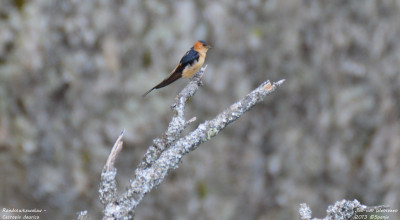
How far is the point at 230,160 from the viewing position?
390 inches

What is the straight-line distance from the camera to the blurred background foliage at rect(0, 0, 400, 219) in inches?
360

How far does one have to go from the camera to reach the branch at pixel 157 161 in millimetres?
2617

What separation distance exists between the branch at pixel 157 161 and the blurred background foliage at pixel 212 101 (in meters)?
6.56

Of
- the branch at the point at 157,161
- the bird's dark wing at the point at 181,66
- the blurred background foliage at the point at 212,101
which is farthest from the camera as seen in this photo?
the blurred background foliage at the point at 212,101

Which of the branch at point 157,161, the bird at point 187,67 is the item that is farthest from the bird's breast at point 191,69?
the branch at point 157,161

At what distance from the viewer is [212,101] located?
32.3 ft

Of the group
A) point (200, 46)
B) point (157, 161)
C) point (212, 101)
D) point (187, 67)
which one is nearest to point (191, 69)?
point (187, 67)

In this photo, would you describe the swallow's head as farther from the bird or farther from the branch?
the branch

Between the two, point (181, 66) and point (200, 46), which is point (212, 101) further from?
point (181, 66)

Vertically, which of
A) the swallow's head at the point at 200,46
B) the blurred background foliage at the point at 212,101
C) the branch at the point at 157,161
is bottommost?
the branch at the point at 157,161

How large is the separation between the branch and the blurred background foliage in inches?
258

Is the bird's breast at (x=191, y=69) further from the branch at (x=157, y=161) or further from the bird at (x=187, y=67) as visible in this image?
the branch at (x=157, y=161)

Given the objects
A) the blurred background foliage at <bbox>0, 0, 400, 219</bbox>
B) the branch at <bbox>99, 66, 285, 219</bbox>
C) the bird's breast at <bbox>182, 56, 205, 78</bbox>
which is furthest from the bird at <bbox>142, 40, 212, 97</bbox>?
the blurred background foliage at <bbox>0, 0, 400, 219</bbox>

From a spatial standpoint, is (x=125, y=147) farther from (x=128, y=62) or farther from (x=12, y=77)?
(x=12, y=77)
